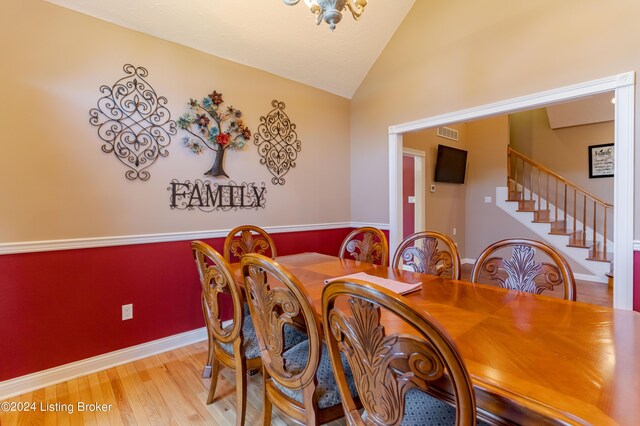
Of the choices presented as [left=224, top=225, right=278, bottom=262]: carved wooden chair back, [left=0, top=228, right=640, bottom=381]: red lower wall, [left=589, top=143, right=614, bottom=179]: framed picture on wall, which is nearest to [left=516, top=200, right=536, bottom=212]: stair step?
[left=589, top=143, right=614, bottom=179]: framed picture on wall

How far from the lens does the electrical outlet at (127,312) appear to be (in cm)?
229

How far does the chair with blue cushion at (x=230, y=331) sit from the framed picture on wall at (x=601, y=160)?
596 centimetres

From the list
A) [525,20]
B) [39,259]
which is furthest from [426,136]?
[39,259]

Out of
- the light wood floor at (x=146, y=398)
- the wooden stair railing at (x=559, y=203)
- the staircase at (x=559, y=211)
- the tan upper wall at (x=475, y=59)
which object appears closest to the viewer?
the light wood floor at (x=146, y=398)

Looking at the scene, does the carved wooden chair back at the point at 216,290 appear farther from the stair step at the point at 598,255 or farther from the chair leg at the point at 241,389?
the stair step at the point at 598,255

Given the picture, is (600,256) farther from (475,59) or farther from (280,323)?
(280,323)

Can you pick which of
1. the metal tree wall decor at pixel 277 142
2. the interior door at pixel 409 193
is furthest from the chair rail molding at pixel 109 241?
the interior door at pixel 409 193

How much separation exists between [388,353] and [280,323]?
1.59ft

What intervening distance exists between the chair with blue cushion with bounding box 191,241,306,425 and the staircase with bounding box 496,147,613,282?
4915 mm

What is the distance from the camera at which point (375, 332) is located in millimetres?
783

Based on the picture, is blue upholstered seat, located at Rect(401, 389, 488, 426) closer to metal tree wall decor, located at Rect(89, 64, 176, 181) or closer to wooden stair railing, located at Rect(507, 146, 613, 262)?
metal tree wall decor, located at Rect(89, 64, 176, 181)

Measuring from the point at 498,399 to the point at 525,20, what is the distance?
2833 mm

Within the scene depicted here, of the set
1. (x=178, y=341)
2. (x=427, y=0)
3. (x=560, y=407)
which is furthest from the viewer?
(x=427, y=0)

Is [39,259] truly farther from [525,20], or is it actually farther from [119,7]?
[525,20]
